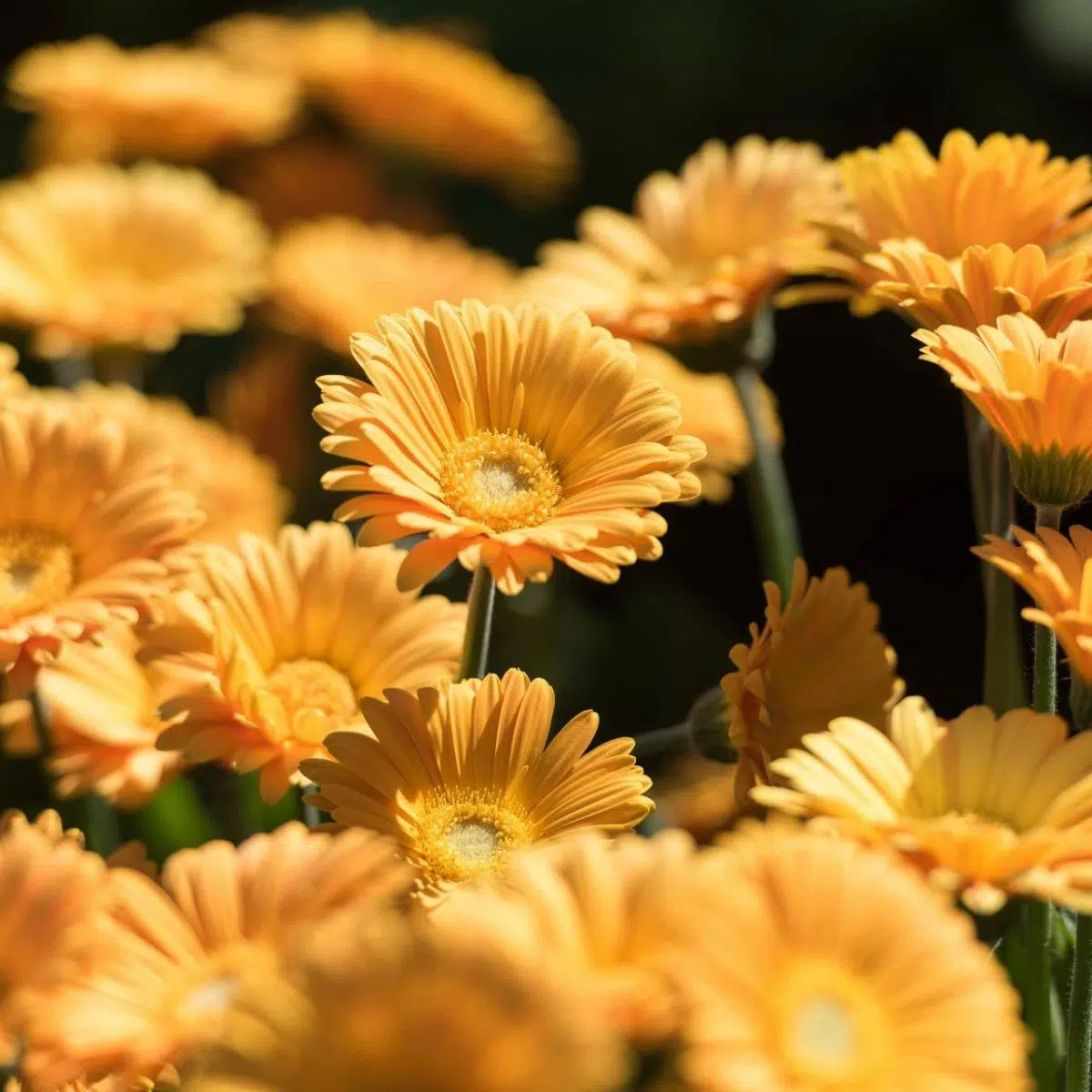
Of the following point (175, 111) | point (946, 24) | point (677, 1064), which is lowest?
point (677, 1064)

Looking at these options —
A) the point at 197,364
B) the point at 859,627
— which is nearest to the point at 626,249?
the point at 859,627

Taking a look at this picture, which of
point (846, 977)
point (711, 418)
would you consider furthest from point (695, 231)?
point (846, 977)

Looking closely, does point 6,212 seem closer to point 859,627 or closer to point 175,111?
point 175,111

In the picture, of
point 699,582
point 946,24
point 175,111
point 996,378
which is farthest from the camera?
point 946,24

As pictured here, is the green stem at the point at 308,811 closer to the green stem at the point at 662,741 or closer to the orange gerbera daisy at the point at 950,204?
the green stem at the point at 662,741

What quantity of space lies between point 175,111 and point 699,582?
51 centimetres

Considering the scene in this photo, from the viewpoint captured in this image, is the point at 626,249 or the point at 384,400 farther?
the point at 626,249

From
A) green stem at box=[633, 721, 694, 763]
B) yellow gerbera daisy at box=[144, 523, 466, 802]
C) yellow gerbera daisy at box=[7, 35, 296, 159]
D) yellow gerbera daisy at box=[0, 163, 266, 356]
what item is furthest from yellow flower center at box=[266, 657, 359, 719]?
yellow gerbera daisy at box=[7, 35, 296, 159]

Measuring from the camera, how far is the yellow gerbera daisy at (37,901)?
43 centimetres

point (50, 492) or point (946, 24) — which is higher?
point (946, 24)

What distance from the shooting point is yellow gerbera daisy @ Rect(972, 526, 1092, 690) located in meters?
0.46

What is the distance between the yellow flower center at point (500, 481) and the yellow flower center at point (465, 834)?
93mm

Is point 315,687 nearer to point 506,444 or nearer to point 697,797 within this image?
point 506,444

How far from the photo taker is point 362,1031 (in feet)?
1.02
